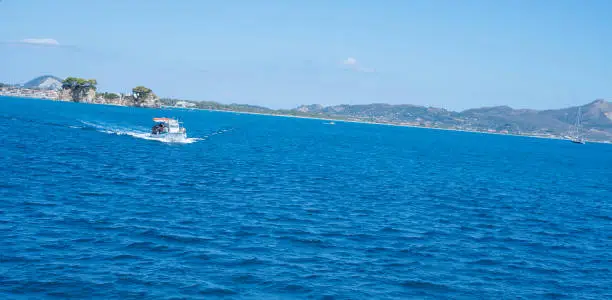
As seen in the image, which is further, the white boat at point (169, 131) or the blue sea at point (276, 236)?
the white boat at point (169, 131)

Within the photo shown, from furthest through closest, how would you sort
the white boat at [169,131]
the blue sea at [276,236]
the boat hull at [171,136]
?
the white boat at [169,131]
the boat hull at [171,136]
the blue sea at [276,236]

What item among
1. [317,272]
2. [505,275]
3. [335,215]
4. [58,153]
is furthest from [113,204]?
[58,153]

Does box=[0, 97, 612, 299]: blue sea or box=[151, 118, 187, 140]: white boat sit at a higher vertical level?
box=[151, 118, 187, 140]: white boat

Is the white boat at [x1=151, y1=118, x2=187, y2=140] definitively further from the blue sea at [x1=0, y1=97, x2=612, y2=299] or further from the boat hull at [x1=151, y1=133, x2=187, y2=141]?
the blue sea at [x1=0, y1=97, x2=612, y2=299]

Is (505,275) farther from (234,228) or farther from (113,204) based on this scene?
(113,204)

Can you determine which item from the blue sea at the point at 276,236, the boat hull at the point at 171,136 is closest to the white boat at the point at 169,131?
the boat hull at the point at 171,136

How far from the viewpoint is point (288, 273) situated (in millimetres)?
29484

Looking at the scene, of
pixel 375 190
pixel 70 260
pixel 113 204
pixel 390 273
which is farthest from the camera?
pixel 375 190

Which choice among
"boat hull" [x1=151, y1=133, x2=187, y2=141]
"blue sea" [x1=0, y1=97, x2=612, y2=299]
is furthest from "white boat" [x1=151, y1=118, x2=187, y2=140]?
"blue sea" [x1=0, y1=97, x2=612, y2=299]

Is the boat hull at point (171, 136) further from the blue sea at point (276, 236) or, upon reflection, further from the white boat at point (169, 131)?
the blue sea at point (276, 236)

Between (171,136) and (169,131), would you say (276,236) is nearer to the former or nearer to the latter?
(171,136)

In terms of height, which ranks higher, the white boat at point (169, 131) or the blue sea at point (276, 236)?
the white boat at point (169, 131)

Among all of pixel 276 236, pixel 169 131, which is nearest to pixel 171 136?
pixel 169 131

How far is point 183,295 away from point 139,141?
88.1 m
